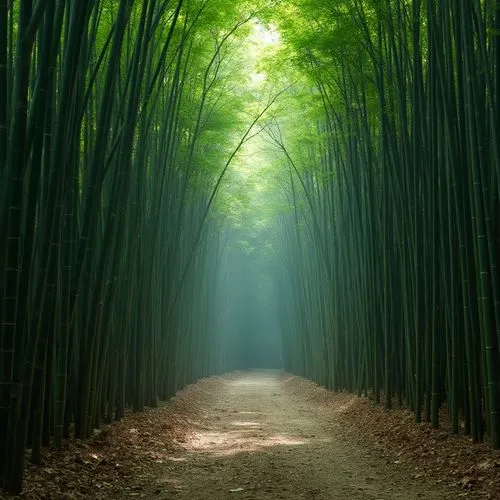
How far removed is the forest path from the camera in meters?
3.54

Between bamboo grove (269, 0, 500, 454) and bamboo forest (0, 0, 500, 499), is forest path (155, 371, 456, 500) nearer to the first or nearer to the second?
bamboo forest (0, 0, 500, 499)

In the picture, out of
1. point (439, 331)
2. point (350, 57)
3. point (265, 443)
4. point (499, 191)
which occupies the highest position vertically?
point (350, 57)

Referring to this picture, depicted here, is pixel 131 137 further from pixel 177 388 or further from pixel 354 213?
pixel 177 388

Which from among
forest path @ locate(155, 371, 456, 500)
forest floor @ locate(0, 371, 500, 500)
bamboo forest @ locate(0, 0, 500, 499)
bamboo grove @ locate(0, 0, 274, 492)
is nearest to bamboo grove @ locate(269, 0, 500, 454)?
bamboo forest @ locate(0, 0, 500, 499)

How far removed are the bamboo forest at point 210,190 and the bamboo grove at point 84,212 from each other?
0.02 metres

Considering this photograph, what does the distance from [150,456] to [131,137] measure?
246 cm

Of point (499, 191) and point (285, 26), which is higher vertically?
point (285, 26)

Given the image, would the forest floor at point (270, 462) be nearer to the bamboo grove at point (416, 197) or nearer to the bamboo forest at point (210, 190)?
the bamboo forest at point (210, 190)

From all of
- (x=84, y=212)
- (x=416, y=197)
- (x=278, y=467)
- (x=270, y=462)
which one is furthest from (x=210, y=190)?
(x=278, y=467)

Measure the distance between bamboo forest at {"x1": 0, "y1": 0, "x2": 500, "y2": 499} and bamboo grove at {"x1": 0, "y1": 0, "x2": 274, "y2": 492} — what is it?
0.6 inches

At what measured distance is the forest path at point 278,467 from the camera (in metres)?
3.54

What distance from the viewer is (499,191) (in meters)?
3.98

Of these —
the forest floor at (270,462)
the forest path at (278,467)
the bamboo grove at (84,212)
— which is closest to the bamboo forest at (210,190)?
the bamboo grove at (84,212)

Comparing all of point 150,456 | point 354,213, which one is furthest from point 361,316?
point 150,456
